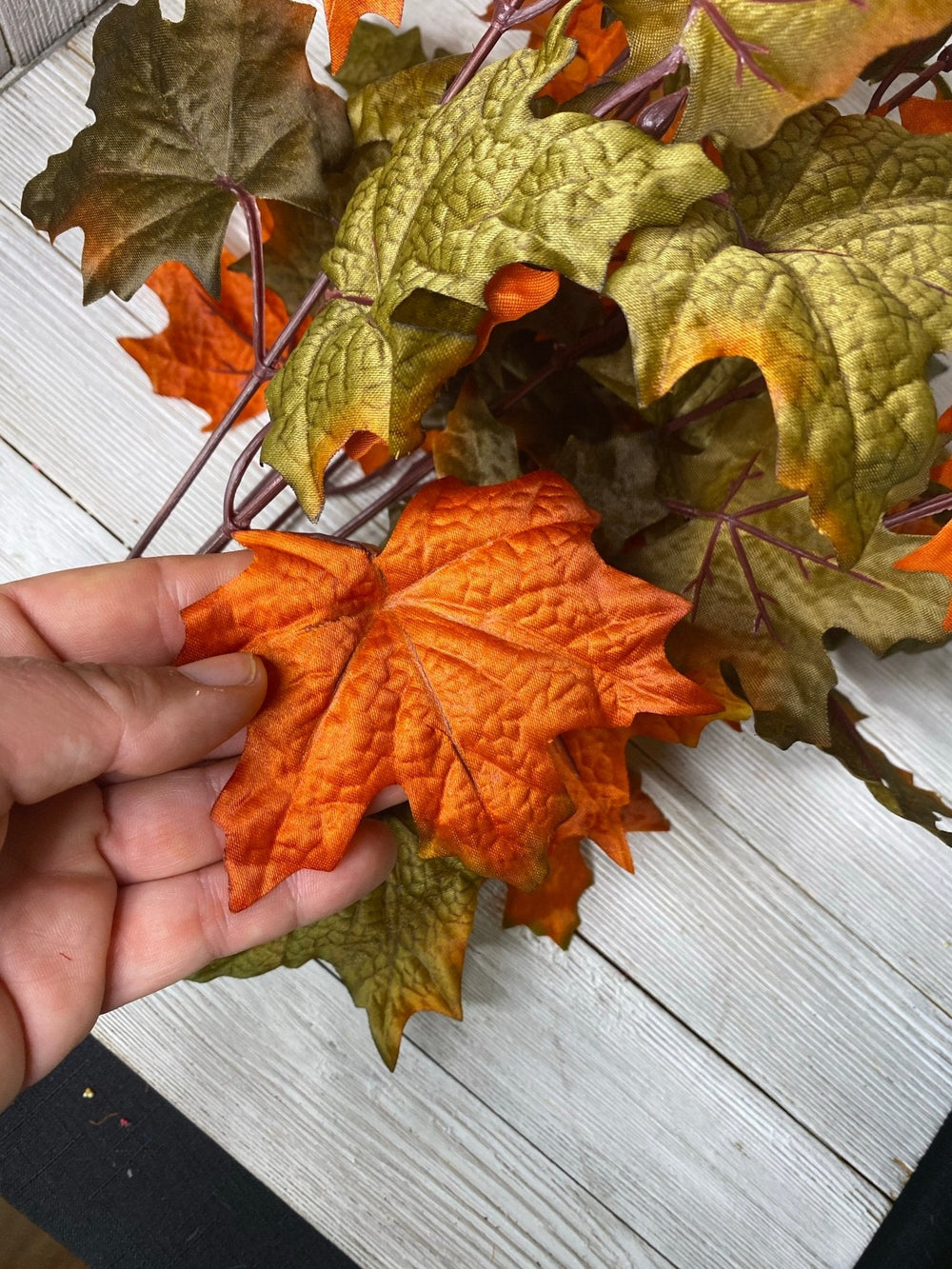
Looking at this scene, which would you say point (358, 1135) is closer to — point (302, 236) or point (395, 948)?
point (395, 948)

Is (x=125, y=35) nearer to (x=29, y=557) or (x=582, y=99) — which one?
(x=582, y=99)

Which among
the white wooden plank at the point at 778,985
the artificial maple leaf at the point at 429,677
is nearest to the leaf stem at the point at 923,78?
the artificial maple leaf at the point at 429,677

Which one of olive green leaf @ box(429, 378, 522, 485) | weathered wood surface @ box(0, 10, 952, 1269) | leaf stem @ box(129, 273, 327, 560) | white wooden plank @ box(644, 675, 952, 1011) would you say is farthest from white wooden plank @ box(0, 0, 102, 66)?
white wooden plank @ box(644, 675, 952, 1011)

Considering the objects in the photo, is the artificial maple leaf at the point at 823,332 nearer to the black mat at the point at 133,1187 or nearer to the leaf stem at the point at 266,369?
the leaf stem at the point at 266,369

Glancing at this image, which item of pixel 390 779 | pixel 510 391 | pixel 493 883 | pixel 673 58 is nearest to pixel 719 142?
pixel 673 58

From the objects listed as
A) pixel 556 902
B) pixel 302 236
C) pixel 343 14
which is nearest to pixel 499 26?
pixel 343 14
